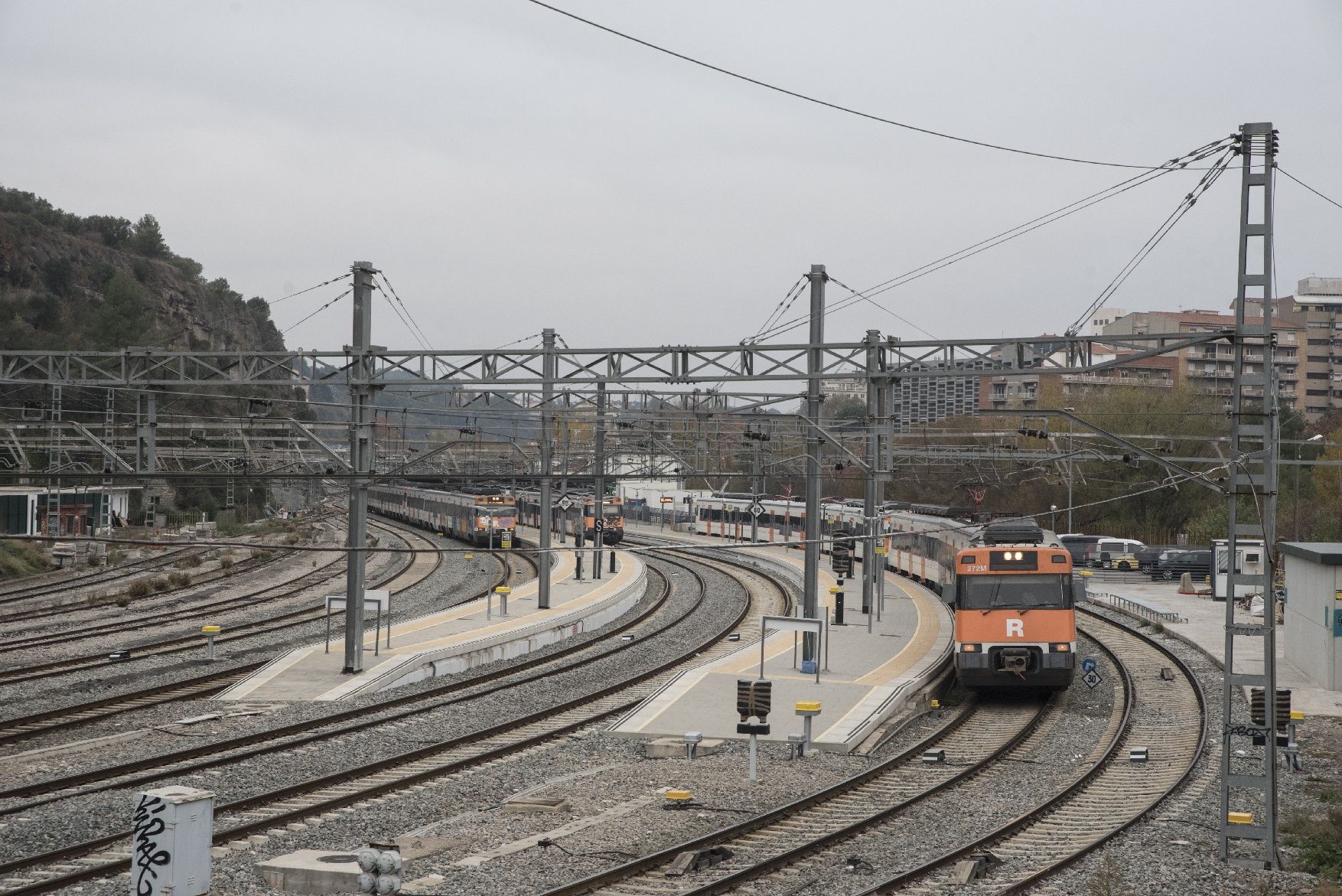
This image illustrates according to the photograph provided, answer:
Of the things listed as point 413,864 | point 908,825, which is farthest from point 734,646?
point 413,864

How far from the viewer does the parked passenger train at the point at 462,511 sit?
51.4 metres

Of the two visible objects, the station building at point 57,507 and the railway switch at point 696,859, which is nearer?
the railway switch at point 696,859

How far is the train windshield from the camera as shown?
63.3 feet

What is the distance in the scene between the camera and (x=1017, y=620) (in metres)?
19.2

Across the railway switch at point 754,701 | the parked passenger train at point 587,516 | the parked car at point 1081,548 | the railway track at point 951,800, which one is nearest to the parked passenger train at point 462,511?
the parked passenger train at point 587,516

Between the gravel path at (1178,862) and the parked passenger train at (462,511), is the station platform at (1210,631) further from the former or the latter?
the parked passenger train at (462,511)

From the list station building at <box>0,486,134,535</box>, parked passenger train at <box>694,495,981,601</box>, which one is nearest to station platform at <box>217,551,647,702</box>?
parked passenger train at <box>694,495,981,601</box>

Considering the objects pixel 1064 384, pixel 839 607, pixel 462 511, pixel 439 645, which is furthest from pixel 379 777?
pixel 1064 384

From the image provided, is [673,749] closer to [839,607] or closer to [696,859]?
[696,859]

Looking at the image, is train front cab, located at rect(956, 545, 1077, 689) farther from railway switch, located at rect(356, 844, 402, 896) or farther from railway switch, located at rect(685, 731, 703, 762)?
railway switch, located at rect(356, 844, 402, 896)

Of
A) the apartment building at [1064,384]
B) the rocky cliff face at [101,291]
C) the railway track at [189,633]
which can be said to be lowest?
the railway track at [189,633]

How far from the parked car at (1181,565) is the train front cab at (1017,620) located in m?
28.3

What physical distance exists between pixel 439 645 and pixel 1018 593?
11.0 m

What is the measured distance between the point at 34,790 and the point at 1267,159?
563 inches
